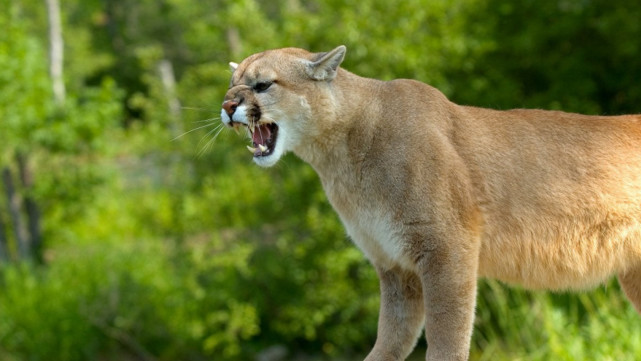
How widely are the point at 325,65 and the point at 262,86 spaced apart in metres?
0.33

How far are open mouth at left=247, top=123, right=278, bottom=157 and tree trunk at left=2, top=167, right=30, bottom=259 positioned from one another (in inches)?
518

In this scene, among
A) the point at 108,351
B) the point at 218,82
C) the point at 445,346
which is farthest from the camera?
the point at 108,351

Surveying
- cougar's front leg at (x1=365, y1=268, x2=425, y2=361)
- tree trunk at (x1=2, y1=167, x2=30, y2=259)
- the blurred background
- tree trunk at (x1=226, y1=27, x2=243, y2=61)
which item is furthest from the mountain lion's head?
tree trunk at (x1=2, y1=167, x2=30, y2=259)

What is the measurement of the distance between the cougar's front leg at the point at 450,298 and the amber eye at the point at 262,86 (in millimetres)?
1136

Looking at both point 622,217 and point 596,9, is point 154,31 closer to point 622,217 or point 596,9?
point 596,9

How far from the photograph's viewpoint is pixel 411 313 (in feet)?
15.6

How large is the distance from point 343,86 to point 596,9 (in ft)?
30.2

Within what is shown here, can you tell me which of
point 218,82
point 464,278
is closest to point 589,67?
point 218,82

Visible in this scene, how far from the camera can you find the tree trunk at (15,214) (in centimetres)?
1681

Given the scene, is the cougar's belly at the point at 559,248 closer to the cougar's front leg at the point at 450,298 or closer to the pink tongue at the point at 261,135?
the cougar's front leg at the point at 450,298

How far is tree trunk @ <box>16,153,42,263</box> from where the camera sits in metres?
16.7

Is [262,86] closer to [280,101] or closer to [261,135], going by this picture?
[280,101]

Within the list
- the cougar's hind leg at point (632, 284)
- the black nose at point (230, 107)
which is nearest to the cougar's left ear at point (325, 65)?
the black nose at point (230, 107)

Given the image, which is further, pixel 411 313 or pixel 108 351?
pixel 108 351
